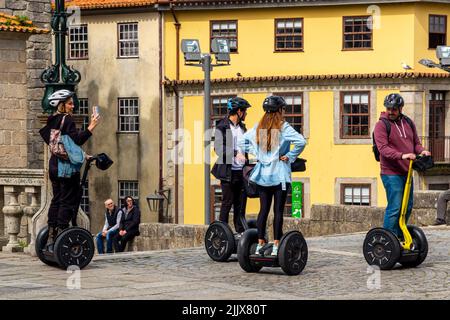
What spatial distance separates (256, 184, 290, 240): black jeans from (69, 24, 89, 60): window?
34.5m

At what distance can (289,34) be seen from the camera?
44.2 meters

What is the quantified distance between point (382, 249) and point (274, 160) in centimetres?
148

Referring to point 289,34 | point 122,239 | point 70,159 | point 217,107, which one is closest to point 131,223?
point 122,239

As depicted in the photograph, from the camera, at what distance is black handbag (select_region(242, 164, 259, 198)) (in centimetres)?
1312

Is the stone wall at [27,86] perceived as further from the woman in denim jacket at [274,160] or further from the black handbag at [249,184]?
the woman in denim jacket at [274,160]

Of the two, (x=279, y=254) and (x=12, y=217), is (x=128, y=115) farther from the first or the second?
(x=279, y=254)

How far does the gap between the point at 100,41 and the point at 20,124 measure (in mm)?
24010

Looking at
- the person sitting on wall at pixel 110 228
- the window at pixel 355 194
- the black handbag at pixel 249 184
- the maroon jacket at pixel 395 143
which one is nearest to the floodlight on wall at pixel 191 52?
the person sitting on wall at pixel 110 228

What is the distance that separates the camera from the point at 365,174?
→ 1692 inches

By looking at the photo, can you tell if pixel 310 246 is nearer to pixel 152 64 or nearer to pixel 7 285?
pixel 7 285

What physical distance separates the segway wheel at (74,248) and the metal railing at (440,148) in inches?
1213

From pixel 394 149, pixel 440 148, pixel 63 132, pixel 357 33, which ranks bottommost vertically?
pixel 394 149

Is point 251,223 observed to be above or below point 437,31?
below

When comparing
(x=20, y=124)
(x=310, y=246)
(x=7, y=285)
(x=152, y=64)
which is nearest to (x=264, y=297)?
(x=7, y=285)
